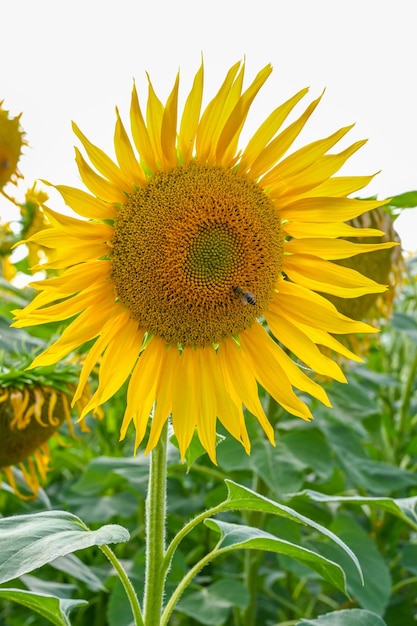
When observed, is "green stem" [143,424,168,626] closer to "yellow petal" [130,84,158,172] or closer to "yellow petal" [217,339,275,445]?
"yellow petal" [217,339,275,445]

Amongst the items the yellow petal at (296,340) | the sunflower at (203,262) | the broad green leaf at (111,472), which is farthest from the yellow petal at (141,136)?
the broad green leaf at (111,472)

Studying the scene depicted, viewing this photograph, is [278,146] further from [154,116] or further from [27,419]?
[27,419]

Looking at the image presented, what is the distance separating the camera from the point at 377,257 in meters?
1.37

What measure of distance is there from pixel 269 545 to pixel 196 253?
309mm

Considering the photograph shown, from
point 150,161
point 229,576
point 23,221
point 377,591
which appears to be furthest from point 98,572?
point 150,161

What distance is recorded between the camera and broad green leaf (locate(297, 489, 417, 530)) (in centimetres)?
85

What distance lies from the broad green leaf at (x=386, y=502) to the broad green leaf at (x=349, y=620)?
4.6 inches

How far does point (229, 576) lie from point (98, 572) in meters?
0.24

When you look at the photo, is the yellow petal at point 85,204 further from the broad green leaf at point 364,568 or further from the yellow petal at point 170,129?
the broad green leaf at point 364,568

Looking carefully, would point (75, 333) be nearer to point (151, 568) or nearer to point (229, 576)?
point (151, 568)

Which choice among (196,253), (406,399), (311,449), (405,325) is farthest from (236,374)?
(406,399)

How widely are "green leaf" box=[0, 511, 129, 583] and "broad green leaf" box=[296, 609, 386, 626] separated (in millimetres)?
304

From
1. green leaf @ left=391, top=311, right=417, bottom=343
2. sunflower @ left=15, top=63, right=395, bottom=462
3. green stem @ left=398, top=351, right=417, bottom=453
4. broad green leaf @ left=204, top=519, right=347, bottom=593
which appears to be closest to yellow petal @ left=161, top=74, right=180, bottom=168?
sunflower @ left=15, top=63, right=395, bottom=462

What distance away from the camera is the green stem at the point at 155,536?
2.73 ft
